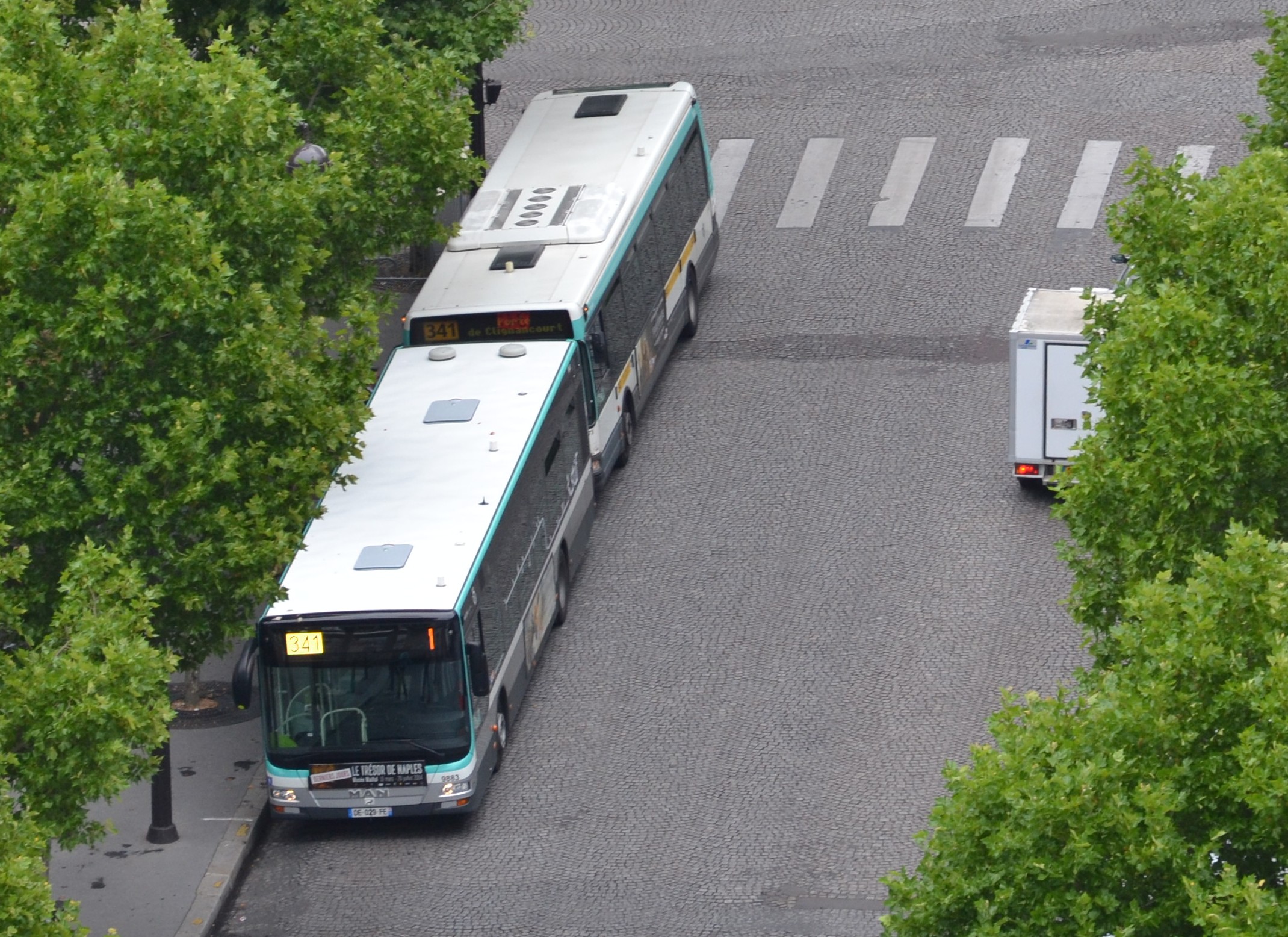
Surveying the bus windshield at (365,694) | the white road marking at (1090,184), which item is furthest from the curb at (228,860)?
the white road marking at (1090,184)

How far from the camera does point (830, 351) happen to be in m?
30.5

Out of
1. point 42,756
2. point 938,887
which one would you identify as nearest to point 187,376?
point 42,756

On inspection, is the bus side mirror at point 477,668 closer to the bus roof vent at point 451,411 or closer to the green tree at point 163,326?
the green tree at point 163,326

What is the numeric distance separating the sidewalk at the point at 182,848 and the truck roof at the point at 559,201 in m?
5.79

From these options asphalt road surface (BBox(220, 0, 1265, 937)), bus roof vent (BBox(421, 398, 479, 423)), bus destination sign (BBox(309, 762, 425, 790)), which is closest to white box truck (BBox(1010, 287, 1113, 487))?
asphalt road surface (BBox(220, 0, 1265, 937))

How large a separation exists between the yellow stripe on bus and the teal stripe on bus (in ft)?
14.0

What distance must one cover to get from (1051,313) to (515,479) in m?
7.55

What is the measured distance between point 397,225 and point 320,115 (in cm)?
141

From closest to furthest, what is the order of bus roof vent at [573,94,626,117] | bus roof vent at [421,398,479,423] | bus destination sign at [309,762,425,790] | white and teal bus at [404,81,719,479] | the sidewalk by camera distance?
the sidewalk
bus destination sign at [309,762,425,790]
bus roof vent at [421,398,479,423]
white and teal bus at [404,81,719,479]
bus roof vent at [573,94,626,117]

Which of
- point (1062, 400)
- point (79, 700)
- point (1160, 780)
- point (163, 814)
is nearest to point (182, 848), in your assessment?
point (163, 814)

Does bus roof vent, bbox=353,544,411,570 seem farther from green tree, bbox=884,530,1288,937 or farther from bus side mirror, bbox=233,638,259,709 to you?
green tree, bbox=884,530,1288,937

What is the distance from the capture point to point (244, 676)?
824 inches

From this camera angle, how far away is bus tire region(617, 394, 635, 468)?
2788cm

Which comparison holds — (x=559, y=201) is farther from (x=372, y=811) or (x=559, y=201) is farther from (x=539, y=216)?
(x=372, y=811)
